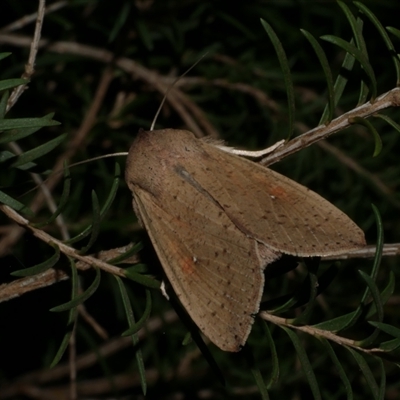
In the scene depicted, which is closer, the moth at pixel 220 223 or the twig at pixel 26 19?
the moth at pixel 220 223

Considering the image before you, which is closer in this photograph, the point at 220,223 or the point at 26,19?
the point at 220,223

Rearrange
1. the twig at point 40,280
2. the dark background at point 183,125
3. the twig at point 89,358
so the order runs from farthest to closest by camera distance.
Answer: the twig at point 89,358 < the dark background at point 183,125 < the twig at point 40,280

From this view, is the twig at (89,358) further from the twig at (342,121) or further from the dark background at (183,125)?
the twig at (342,121)

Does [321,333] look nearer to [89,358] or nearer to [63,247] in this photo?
[63,247]

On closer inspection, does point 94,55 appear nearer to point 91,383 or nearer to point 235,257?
point 235,257

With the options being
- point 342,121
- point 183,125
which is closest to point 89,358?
point 183,125

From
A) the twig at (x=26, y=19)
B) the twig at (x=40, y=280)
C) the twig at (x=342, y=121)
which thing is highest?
the twig at (x=342, y=121)

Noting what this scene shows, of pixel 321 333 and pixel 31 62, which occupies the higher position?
pixel 31 62

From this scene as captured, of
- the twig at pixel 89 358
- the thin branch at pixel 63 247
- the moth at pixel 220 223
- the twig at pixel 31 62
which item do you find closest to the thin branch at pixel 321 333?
the moth at pixel 220 223

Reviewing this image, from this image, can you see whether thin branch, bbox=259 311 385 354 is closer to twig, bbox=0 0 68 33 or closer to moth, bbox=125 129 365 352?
moth, bbox=125 129 365 352
